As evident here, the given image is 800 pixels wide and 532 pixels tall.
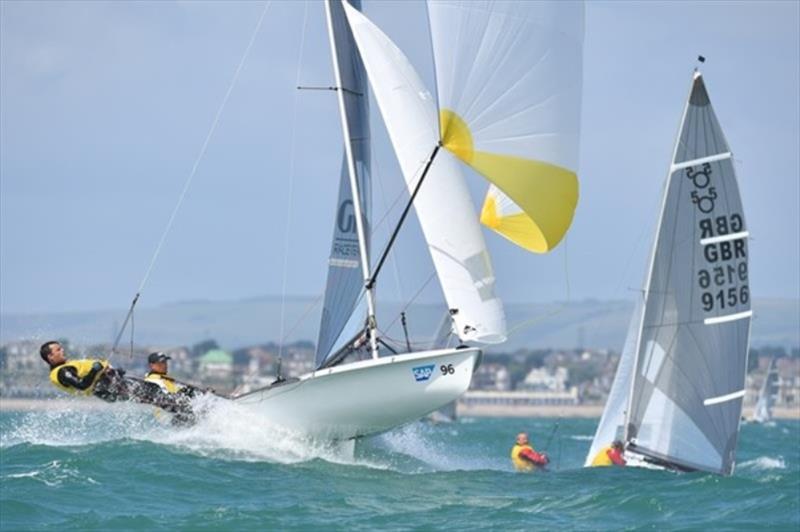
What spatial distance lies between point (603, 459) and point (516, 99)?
7233 mm

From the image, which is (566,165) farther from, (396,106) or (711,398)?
(711,398)

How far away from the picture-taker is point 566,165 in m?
21.2

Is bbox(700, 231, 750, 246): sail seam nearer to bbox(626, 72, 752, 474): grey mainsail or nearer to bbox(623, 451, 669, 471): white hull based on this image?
bbox(626, 72, 752, 474): grey mainsail

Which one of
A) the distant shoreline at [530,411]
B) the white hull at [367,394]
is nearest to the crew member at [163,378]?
the white hull at [367,394]

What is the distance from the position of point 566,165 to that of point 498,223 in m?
1.25

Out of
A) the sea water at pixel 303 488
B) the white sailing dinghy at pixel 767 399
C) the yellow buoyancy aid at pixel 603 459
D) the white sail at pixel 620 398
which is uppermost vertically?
the white sail at pixel 620 398

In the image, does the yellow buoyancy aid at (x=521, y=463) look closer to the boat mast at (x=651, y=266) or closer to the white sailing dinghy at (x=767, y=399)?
the boat mast at (x=651, y=266)

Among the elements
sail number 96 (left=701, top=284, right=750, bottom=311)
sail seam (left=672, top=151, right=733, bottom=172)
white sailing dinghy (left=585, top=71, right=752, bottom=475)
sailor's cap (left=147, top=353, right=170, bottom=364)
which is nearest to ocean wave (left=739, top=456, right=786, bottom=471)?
white sailing dinghy (left=585, top=71, right=752, bottom=475)

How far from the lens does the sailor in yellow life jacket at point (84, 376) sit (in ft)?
70.3

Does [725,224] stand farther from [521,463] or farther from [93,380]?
[93,380]

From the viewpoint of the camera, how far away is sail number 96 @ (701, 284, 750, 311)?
83.0ft

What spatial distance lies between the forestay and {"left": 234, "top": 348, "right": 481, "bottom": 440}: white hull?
1870 millimetres

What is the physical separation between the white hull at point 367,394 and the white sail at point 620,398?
16.8 feet

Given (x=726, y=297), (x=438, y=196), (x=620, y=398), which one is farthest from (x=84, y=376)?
(x=726, y=297)
